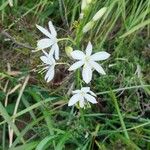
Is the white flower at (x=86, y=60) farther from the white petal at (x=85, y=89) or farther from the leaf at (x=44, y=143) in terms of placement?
the leaf at (x=44, y=143)

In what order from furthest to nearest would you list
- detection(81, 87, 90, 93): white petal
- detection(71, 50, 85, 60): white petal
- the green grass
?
1. the green grass
2. detection(81, 87, 90, 93): white petal
3. detection(71, 50, 85, 60): white petal

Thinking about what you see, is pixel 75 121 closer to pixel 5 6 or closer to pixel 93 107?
pixel 93 107

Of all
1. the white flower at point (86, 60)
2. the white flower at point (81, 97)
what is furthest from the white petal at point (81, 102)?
the white flower at point (86, 60)

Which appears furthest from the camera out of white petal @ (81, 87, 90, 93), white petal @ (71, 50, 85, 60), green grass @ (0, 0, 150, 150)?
green grass @ (0, 0, 150, 150)

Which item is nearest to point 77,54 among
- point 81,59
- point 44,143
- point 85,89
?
point 81,59

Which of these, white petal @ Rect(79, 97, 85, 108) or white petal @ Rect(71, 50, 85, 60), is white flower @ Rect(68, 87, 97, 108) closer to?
white petal @ Rect(79, 97, 85, 108)

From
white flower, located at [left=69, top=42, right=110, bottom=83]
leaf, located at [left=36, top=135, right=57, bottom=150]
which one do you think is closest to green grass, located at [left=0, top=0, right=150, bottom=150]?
leaf, located at [left=36, top=135, right=57, bottom=150]

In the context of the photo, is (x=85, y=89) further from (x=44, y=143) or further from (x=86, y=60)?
(x=44, y=143)

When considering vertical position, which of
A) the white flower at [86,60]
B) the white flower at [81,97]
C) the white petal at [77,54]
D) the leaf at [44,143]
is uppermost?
the white petal at [77,54]

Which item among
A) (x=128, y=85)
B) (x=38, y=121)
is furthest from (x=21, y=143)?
(x=128, y=85)
